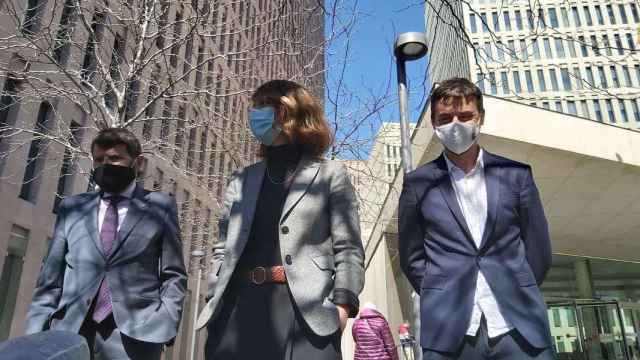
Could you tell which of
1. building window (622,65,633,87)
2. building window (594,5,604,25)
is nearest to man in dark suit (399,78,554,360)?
building window (622,65,633,87)

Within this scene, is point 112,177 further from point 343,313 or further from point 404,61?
point 404,61

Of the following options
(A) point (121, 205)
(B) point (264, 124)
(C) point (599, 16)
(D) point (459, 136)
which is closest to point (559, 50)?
(C) point (599, 16)

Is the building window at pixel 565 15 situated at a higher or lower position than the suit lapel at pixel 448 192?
higher

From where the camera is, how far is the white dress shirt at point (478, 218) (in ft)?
6.74

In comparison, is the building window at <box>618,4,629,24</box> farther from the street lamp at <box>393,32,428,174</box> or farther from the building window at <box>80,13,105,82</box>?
the street lamp at <box>393,32,428,174</box>

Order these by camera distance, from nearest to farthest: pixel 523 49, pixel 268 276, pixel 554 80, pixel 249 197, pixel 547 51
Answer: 1. pixel 268 276
2. pixel 249 197
3. pixel 523 49
4. pixel 554 80
5. pixel 547 51

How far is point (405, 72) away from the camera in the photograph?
6711mm

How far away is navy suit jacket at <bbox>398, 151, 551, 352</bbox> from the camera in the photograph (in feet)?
6.77

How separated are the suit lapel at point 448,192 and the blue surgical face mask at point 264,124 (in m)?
0.87

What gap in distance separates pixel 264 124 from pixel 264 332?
0.99m

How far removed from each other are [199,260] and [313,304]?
1743cm

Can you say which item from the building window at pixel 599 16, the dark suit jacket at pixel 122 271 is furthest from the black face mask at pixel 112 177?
the building window at pixel 599 16

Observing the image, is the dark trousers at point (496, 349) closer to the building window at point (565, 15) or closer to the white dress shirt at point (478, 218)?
the white dress shirt at point (478, 218)

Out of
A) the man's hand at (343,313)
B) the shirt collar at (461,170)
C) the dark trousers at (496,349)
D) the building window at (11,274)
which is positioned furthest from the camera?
the building window at (11,274)
